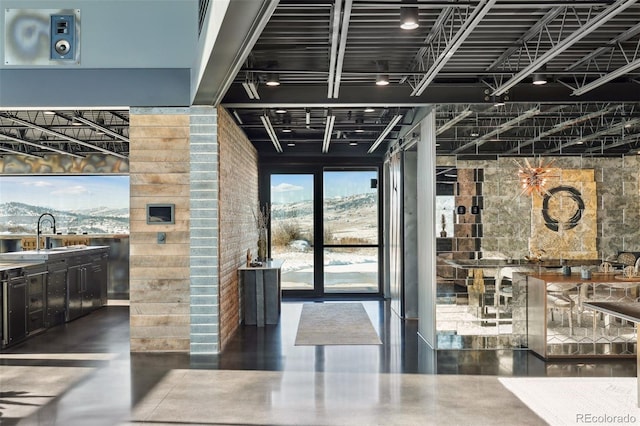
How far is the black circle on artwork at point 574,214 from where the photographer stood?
687 centimetres

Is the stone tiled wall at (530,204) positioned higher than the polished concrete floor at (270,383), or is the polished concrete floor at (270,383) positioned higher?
the stone tiled wall at (530,204)

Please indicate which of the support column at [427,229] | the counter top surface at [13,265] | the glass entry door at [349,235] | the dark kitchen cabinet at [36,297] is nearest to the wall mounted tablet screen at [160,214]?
the counter top surface at [13,265]

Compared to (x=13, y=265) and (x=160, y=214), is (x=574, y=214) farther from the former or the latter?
(x=13, y=265)

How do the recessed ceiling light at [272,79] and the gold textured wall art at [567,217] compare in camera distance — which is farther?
the gold textured wall art at [567,217]

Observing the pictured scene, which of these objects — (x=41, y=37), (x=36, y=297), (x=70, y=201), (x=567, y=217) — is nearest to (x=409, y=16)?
(x=567, y=217)

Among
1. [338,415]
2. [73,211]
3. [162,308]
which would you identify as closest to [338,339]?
[162,308]

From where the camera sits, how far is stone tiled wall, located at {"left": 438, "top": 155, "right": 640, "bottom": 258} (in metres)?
6.86

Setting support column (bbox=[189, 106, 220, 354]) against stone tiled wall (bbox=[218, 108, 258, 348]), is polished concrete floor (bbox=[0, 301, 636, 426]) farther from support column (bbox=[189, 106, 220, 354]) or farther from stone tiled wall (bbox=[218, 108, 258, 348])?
stone tiled wall (bbox=[218, 108, 258, 348])

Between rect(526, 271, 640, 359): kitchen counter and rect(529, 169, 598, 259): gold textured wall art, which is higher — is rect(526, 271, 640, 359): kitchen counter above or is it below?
below

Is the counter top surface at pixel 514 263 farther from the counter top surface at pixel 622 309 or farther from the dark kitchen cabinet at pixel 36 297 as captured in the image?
the dark kitchen cabinet at pixel 36 297

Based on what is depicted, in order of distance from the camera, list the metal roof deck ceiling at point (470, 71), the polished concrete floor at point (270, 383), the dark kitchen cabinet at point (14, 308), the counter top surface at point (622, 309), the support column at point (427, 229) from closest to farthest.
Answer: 1. the counter top surface at point (622, 309)
2. the polished concrete floor at point (270, 383)
3. the metal roof deck ceiling at point (470, 71)
4. the support column at point (427, 229)
5. the dark kitchen cabinet at point (14, 308)

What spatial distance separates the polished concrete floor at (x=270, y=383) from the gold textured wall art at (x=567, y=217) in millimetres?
1288

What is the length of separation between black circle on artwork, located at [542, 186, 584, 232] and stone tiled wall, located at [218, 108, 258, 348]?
12.7ft

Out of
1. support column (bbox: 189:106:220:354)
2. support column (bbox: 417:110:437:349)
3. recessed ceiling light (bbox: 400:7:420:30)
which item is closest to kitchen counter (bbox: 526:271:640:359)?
support column (bbox: 417:110:437:349)
